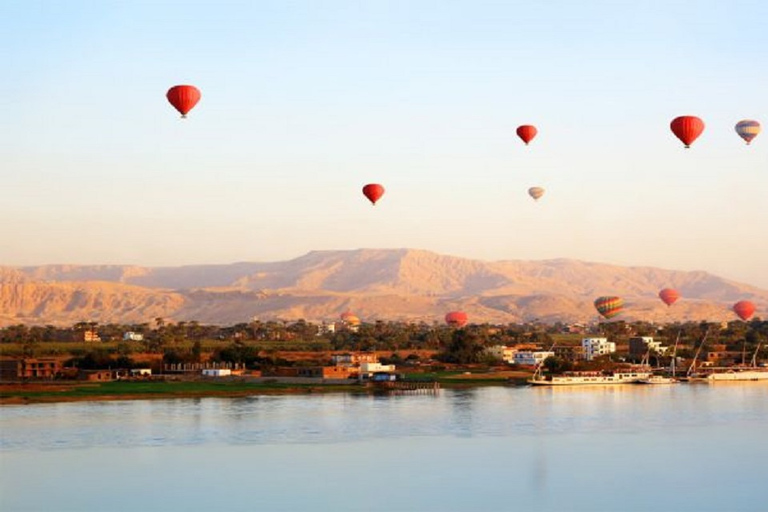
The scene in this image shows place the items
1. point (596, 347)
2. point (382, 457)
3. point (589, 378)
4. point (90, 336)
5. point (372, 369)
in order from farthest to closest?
point (90, 336), point (596, 347), point (589, 378), point (372, 369), point (382, 457)

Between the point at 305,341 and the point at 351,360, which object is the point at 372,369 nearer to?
the point at 351,360

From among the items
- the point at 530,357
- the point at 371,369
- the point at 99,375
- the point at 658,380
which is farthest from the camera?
the point at 530,357

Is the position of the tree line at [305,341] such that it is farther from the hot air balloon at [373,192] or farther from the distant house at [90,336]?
the hot air balloon at [373,192]

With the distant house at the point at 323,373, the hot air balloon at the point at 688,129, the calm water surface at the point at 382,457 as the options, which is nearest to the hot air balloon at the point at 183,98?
the calm water surface at the point at 382,457

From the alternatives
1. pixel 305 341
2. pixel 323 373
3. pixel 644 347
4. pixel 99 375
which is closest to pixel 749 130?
pixel 323 373

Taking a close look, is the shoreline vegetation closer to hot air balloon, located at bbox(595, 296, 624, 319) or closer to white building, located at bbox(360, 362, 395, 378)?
white building, located at bbox(360, 362, 395, 378)

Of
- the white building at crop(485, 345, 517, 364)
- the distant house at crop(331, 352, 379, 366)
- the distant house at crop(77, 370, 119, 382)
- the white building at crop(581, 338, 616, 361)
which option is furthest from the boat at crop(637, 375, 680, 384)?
the distant house at crop(77, 370, 119, 382)
